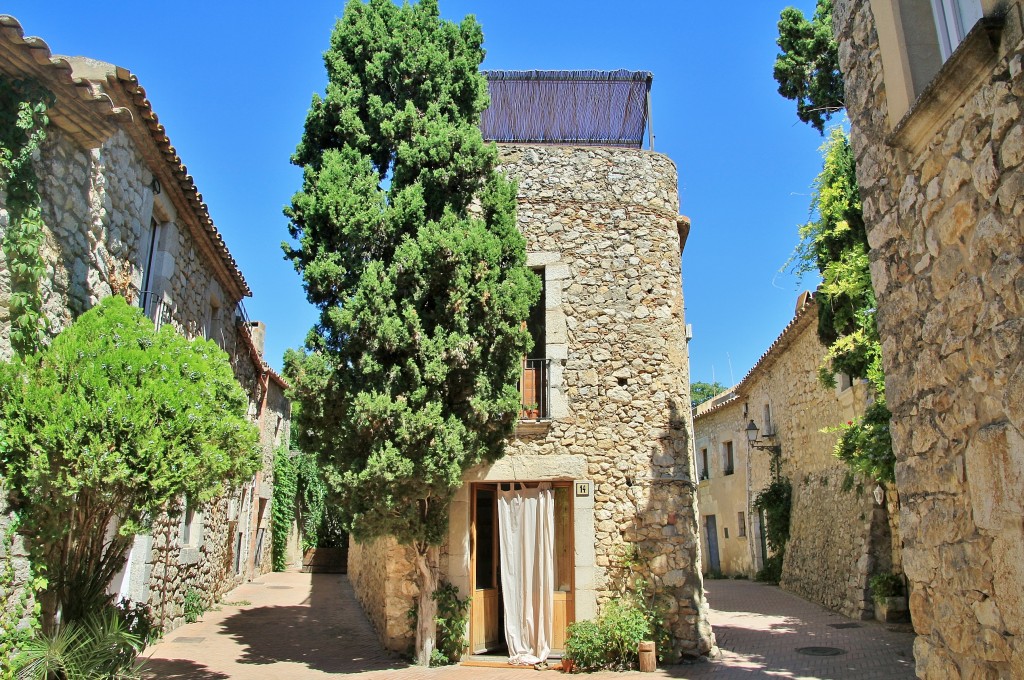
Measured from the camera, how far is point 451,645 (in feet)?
27.4

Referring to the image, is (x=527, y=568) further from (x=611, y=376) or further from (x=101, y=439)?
(x=101, y=439)

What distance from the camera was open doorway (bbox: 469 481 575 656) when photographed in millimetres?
8727

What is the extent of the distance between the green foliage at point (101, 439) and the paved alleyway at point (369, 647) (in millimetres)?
2104

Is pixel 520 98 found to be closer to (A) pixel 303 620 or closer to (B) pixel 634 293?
(B) pixel 634 293

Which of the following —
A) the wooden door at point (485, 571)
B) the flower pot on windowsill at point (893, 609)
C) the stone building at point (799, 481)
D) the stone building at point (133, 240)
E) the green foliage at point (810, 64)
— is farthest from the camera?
the green foliage at point (810, 64)

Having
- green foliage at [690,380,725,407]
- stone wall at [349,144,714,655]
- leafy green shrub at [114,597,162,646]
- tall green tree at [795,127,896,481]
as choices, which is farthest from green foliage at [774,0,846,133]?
green foliage at [690,380,725,407]

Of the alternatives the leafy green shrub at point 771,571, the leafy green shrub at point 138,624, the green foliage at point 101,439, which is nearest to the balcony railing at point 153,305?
the green foliage at point 101,439

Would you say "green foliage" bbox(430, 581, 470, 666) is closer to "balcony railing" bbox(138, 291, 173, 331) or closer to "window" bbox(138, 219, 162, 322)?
"balcony railing" bbox(138, 291, 173, 331)

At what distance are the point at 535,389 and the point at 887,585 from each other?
662 centimetres

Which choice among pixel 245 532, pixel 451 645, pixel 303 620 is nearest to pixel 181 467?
pixel 451 645

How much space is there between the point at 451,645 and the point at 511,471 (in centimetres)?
216

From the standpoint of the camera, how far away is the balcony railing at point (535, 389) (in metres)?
9.30

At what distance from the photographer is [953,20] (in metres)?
3.67

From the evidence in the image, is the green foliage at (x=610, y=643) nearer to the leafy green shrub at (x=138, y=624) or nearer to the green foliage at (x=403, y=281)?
the green foliage at (x=403, y=281)
